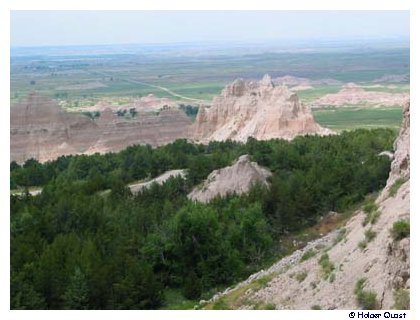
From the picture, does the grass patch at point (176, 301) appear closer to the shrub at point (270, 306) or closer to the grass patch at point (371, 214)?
the shrub at point (270, 306)

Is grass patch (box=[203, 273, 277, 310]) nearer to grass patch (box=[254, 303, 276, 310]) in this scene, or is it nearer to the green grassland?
grass patch (box=[254, 303, 276, 310])

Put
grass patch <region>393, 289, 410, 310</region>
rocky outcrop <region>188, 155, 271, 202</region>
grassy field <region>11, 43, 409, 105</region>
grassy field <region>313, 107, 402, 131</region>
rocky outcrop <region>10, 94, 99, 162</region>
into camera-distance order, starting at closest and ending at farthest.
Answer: grass patch <region>393, 289, 410, 310</region> → rocky outcrop <region>188, 155, 271, 202</region> → rocky outcrop <region>10, 94, 99, 162</region> → grassy field <region>313, 107, 402, 131</region> → grassy field <region>11, 43, 409, 105</region>

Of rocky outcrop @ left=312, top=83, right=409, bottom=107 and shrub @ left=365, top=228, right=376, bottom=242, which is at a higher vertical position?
rocky outcrop @ left=312, top=83, right=409, bottom=107

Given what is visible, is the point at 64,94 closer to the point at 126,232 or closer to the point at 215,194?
the point at 215,194

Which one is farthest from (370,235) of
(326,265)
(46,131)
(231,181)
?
(46,131)

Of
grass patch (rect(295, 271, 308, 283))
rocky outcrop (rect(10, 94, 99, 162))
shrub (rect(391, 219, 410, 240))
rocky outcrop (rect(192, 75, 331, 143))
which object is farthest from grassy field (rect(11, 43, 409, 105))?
shrub (rect(391, 219, 410, 240))

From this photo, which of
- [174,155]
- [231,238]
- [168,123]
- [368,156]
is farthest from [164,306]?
[168,123]

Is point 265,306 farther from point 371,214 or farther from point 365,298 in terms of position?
point 371,214
